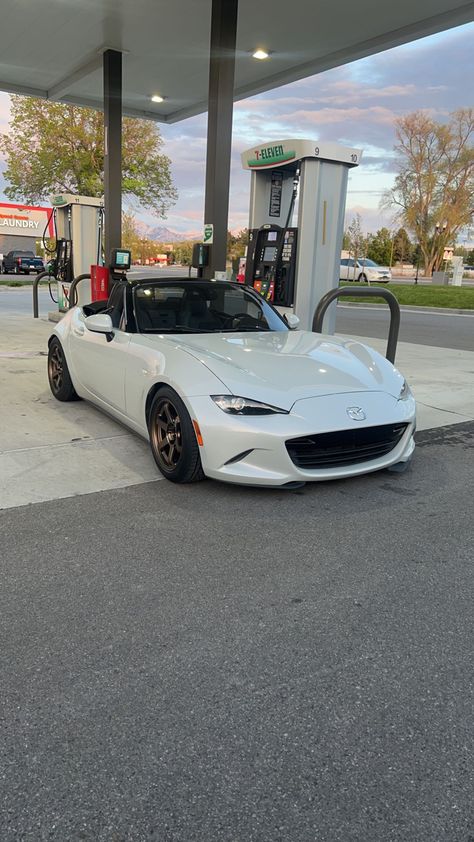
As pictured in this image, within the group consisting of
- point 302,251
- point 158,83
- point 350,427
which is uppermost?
point 158,83

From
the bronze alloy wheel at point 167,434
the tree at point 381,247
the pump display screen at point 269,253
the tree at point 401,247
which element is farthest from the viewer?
the tree at point 381,247

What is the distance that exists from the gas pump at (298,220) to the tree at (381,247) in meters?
67.8

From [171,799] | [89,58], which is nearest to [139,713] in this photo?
[171,799]

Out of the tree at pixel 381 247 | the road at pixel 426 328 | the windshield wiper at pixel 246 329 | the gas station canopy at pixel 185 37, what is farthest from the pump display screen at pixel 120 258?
the tree at pixel 381 247

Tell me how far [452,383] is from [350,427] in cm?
466

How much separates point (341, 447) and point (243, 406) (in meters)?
0.66

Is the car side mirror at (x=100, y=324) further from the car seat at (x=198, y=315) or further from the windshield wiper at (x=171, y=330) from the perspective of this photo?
the car seat at (x=198, y=315)

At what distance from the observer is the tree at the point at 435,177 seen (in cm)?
4975

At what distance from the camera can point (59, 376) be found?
615cm

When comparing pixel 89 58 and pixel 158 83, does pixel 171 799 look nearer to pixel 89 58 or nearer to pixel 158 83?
pixel 89 58

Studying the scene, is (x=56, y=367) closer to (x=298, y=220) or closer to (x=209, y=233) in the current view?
(x=209, y=233)

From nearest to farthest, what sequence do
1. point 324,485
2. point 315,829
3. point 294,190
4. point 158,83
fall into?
point 315,829, point 324,485, point 294,190, point 158,83

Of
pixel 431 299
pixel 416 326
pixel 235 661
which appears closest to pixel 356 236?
pixel 431 299

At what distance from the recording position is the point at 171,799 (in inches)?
67.3
